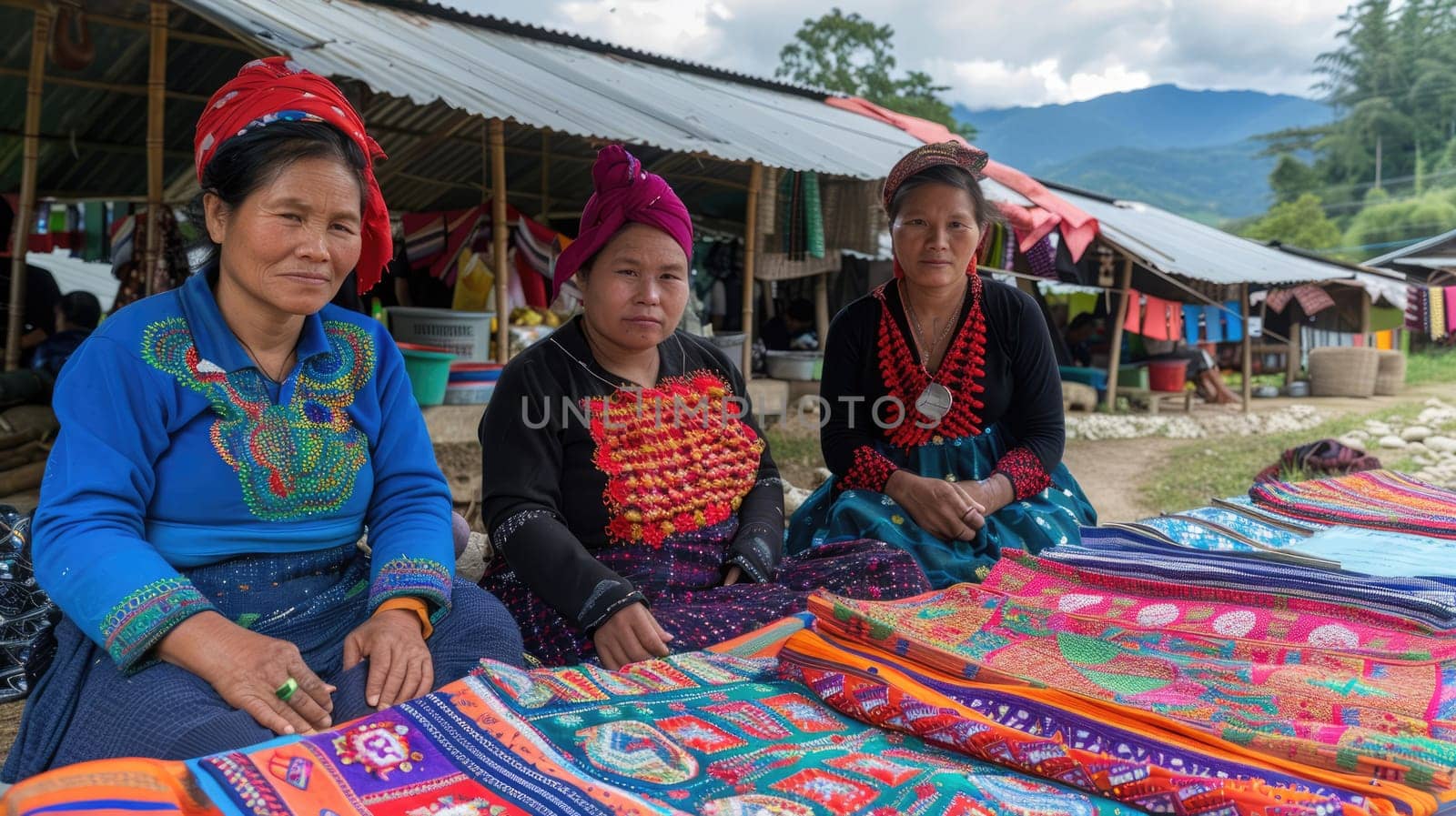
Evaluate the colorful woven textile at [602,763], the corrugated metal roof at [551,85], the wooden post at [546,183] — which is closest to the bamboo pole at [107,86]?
the corrugated metal roof at [551,85]

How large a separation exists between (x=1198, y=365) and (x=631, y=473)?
46.4 feet

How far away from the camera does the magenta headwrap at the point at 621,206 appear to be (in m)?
2.38

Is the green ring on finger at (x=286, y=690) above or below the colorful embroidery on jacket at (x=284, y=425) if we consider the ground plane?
below

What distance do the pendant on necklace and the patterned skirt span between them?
0.64 metres

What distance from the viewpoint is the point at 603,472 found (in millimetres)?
2393

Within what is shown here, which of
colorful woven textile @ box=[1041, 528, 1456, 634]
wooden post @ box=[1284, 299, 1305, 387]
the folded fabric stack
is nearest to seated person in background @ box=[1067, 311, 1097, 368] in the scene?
wooden post @ box=[1284, 299, 1305, 387]

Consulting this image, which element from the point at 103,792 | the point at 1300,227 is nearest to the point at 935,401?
the point at 103,792

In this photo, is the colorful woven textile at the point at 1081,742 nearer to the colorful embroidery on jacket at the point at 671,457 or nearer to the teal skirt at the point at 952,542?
the colorful embroidery on jacket at the point at 671,457

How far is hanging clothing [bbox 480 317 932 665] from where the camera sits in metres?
2.17

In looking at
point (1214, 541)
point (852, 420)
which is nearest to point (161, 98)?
point (852, 420)

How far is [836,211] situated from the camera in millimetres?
8859

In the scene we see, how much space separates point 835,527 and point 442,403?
3.67 meters

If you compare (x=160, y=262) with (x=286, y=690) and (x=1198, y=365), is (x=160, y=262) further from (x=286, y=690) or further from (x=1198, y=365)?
(x=1198, y=365)

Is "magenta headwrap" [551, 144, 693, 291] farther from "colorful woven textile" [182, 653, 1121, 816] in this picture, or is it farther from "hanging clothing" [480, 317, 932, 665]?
"colorful woven textile" [182, 653, 1121, 816]
